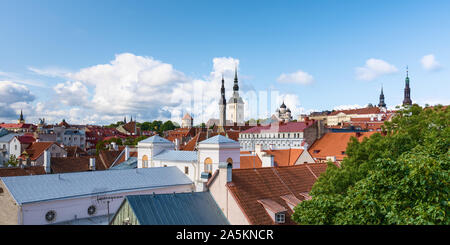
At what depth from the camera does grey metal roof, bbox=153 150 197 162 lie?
110 feet

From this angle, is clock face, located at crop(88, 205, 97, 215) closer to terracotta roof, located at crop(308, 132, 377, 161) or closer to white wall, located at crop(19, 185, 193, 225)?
white wall, located at crop(19, 185, 193, 225)

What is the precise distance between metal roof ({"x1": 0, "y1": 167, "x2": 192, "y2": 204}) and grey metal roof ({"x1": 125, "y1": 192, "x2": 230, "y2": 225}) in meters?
9.21

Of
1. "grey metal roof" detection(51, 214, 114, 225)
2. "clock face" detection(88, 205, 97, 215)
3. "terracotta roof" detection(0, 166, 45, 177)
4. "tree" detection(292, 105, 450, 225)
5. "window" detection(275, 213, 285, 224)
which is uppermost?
"tree" detection(292, 105, 450, 225)

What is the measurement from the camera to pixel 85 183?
993 inches

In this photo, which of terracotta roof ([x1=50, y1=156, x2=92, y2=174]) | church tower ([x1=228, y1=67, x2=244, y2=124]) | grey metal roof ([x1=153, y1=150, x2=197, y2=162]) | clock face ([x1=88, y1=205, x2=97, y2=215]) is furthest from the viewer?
church tower ([x1=228, y1=67, x2=244, y2=124])

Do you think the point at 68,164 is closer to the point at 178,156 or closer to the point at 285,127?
the point at 178,156

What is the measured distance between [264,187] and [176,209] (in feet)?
20.1

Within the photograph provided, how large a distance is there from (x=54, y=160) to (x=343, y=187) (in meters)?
34.4

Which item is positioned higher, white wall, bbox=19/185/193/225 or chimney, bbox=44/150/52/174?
chimney, bbox=44/150/52/174

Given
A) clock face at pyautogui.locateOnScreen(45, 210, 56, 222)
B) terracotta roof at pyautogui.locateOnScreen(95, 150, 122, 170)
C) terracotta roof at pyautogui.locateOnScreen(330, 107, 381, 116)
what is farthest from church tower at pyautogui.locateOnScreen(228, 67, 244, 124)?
Result: clock face at pyautogui.locateOnScreen(45, 210, 56, 222)

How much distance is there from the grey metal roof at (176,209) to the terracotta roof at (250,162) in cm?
1686

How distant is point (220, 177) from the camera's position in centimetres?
2000

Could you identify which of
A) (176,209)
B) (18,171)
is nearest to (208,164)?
(176,209)
